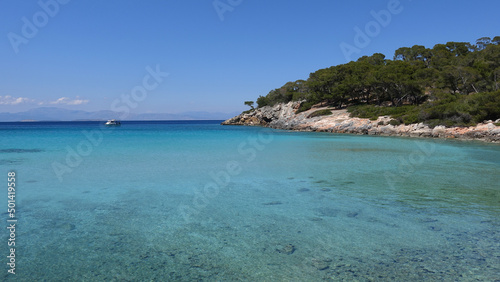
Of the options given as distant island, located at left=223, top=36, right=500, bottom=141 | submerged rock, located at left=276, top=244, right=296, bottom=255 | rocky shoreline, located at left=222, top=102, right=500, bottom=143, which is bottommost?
submerged rock, located at left=276, top=244, right=296, bottom=255

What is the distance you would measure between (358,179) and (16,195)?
12080mm

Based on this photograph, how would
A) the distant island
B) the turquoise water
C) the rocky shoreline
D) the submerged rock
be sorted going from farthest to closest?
the distant island < the rocky shoreline < the submerged rock < the turquoise water

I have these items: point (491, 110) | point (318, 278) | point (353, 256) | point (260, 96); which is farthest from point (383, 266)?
point (260, 96)

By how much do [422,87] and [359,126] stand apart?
13.6 metres

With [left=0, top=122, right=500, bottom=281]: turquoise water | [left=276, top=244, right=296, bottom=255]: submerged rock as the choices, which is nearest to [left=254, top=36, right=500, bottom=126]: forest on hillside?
[left=0, top=122, right=500, bottom=281]: turquoise water

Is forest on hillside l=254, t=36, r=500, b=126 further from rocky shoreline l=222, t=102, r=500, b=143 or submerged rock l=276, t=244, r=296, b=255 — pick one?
submerged rock l=276, t=244, r=296, b=255

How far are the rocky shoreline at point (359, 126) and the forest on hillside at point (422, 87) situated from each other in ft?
4.67

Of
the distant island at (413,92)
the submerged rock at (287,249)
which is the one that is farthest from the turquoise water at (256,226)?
the distant island at (413,92)

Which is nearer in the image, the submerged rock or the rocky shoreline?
the submerged rock

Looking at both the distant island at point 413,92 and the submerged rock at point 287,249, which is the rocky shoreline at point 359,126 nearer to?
the distant island at point 413,92

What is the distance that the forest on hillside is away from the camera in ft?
122

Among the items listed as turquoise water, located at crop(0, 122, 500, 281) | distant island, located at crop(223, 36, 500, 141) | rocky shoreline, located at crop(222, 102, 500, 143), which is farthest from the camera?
distant island, located at crop(223, 36, 500, 141)

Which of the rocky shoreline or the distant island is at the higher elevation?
the distant island

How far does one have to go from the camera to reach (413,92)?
172 feet
